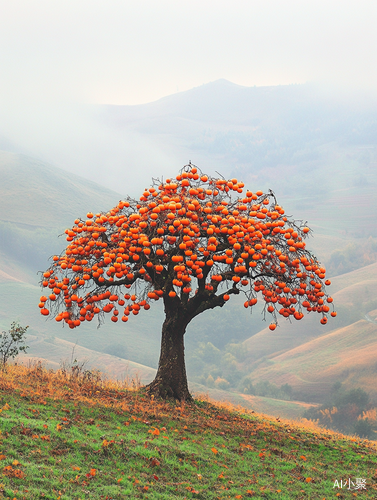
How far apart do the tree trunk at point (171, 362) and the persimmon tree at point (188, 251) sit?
0.73 meters

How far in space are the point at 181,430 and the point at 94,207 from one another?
181651 millimetres

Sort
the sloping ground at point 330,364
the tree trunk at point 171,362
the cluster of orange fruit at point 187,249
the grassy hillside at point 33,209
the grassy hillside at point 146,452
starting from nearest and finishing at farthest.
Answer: the grassy hillside at point 146,452, the cluster of orange fruit at point 187,249, the tree trunk at point 171,362, the sloping ground at point 330,364, the grassy hillside at point 33,209

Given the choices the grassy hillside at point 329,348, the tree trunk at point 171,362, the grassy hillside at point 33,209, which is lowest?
the tree trunk at point 171,362

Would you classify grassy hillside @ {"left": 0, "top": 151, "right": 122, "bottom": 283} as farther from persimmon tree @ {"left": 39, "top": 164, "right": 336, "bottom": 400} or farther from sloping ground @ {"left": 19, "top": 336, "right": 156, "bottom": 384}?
persimmon tree @ {"left": 39, "top": 164, "right": 336, "bottom": 400}

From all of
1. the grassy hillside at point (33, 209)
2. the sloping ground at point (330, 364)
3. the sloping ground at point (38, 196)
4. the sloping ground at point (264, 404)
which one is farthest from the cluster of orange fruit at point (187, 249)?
the sloping ground at point (38, 196)

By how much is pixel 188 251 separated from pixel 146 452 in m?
4.56

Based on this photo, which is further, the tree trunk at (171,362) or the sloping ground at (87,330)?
the sloping ground at (87,330)

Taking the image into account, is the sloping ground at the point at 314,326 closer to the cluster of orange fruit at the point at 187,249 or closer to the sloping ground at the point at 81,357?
the sloping ground at the point at 81,357

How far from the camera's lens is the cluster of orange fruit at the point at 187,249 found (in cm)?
1137

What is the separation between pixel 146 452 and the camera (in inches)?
330

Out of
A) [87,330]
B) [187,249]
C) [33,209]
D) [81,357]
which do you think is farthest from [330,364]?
[33,209]

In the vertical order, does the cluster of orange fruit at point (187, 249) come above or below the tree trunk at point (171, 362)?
above

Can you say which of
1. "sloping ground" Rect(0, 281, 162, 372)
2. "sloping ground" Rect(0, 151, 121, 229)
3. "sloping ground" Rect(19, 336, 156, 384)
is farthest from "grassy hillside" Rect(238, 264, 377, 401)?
"sloping ground" Rect(0, 151, 121, 229)

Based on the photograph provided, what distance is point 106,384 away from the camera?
14.6m
